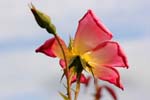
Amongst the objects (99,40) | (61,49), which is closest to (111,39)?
(99,40)

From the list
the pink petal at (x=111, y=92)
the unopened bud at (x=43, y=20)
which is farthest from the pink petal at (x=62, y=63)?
the pink petal at (x=111, y=92)

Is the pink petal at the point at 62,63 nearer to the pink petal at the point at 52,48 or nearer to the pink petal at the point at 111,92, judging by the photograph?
the pink petal at the point at 52,48

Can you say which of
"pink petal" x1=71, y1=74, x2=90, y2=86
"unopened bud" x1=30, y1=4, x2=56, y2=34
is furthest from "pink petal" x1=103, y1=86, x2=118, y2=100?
"unopened bud" x1=30, y1=4, x2=56, y2=34

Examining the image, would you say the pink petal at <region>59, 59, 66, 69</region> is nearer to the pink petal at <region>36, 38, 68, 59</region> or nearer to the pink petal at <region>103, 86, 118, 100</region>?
→ the pink petal at <region>36, 38, 68, 59</region>

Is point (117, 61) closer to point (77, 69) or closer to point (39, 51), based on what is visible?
point (77, 69)

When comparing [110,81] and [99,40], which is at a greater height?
[99,40]
